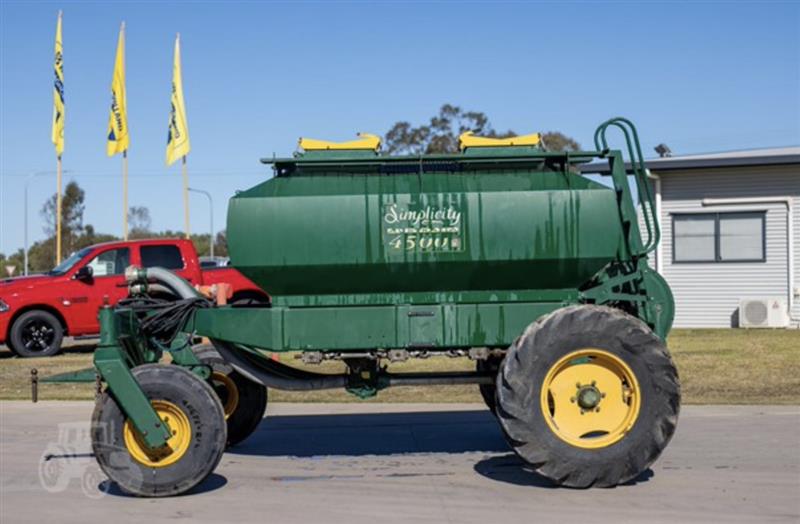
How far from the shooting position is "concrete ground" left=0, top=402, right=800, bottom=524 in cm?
776

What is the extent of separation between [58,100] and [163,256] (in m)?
14.9

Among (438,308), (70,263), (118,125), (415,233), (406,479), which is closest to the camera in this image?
(415,233)

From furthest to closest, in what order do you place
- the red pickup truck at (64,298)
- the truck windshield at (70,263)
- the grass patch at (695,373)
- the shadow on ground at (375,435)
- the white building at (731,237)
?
the white building at (731,237) < the truck windshield at (70,263) < the red pickup truck at (64,298) < the grass patch at (695,373) < the shadow on ground at (375,435)

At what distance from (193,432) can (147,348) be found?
1389mm

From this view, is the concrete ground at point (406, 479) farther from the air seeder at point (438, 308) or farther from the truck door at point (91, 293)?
the truck door at point (91, 293)

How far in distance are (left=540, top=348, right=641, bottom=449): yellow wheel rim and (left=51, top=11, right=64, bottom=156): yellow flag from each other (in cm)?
2803

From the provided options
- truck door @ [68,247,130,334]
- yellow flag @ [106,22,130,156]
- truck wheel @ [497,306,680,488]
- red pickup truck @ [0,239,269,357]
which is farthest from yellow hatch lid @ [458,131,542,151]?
yellow flag @ [106,22,130,156]

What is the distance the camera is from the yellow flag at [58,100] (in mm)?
33188

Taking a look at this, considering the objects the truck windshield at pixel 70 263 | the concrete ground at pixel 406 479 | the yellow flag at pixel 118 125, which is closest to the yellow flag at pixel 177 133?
the yellow flag at pixel 118 125

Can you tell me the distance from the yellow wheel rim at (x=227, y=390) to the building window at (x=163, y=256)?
1072 cm

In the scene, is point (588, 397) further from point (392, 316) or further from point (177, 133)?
point (177, 133)

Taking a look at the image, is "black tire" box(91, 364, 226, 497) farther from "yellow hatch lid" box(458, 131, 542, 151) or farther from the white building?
the white building

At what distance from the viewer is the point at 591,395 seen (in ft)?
27.9

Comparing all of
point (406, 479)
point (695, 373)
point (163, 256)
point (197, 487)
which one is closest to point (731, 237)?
point (695, 373)
